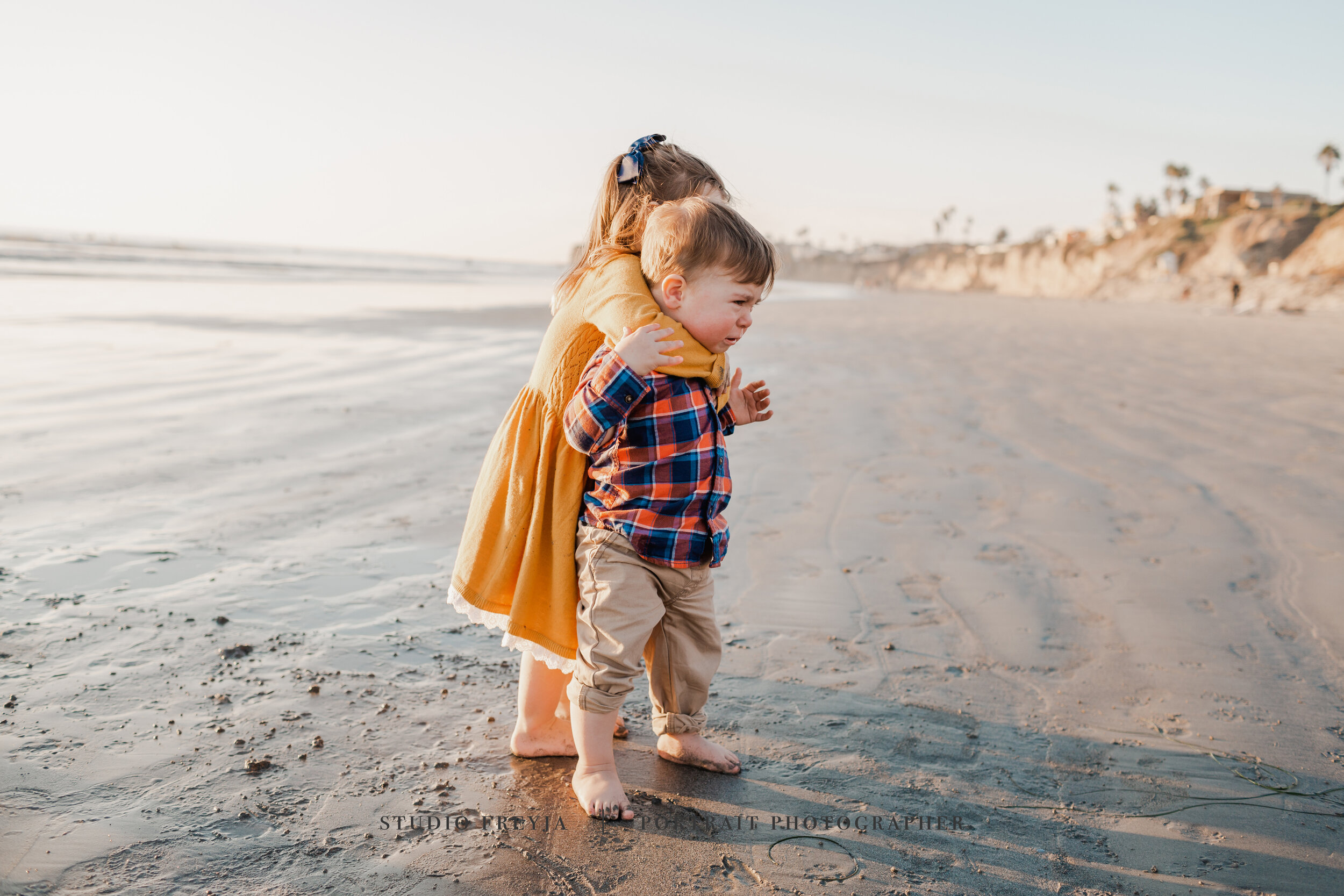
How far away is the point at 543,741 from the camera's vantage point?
2246 mm

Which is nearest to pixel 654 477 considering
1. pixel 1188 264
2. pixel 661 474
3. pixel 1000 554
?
pixel 661 474

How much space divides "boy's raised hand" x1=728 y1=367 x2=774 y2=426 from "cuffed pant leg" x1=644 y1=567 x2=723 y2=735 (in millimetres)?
444

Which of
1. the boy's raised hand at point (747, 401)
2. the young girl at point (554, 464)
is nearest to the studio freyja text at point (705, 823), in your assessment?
the young girl at point (554, 464)

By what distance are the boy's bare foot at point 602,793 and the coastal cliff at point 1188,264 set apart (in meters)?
21.3

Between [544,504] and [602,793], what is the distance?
0.70 meters

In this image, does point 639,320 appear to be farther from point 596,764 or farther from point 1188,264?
point 1188,264

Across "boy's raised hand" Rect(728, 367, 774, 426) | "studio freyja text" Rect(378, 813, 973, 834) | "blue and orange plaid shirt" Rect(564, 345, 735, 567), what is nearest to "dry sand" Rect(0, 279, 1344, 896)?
"studio freyja text" Rect(378, 813, 973, 834)

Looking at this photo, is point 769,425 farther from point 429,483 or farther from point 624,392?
point 624,392

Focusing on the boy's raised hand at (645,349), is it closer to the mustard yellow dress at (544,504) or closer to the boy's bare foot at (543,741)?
the mustard yellow dress at (544,504)

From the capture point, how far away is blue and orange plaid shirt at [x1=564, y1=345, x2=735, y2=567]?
6.53 ft

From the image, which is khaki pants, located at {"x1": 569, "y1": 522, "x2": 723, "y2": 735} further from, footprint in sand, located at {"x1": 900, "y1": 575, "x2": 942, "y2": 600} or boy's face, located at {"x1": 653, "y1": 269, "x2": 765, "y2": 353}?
footprint in sand, located at {"x1": 900, "y1": 575, "x2": 942, "y2": 600}

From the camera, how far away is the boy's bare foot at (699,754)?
2197mm

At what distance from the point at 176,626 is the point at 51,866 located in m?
1.19

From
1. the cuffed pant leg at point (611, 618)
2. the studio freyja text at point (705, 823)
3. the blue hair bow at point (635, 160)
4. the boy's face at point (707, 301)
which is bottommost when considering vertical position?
the studio freyja text at point (705, 823)
